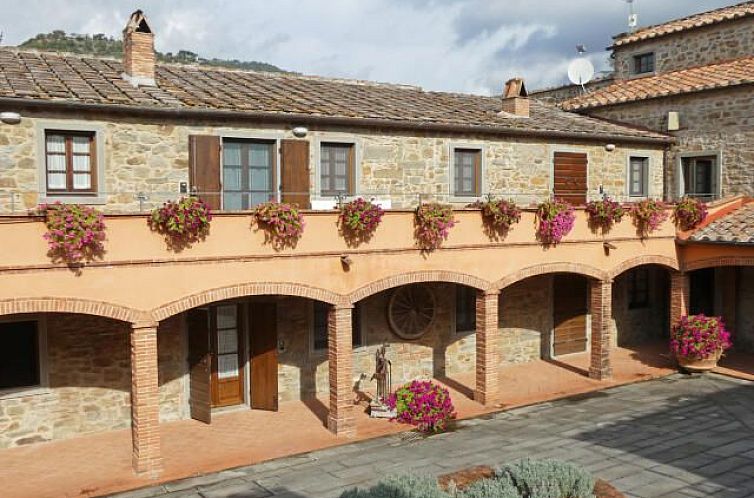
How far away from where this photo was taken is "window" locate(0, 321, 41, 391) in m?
12.5

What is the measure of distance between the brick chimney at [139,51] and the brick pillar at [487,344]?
8685mm

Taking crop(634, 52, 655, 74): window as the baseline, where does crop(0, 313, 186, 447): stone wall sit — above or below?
below

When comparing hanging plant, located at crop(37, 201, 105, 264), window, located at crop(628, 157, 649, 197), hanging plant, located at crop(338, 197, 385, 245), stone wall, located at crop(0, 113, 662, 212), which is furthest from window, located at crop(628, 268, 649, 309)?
hanging plant, located at crop(37, 201, 105, 264)

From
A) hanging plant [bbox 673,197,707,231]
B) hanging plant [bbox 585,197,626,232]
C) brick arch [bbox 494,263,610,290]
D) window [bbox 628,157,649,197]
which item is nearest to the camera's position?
brick arch [bbox 494,263,610,290]

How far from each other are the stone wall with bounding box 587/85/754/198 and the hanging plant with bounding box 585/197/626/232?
5273 mm

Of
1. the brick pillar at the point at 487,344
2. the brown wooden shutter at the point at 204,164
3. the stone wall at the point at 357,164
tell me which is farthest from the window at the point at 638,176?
the brown wooden shutter at the point at 204,164

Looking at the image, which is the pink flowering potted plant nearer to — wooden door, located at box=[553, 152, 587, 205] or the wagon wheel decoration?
the wagon wheel decoration

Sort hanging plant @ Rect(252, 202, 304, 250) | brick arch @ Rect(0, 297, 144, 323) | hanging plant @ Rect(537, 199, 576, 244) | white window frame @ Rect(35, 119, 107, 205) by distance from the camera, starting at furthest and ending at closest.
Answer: hanging plant @ Rect(537, 199, 576, 244) < white window frame @ Rect(35, 119, 107, 205) < hanging plant @ Rect(252, 202, 304, 250) < brick arch @ Rect(0, 297, 144, 323)

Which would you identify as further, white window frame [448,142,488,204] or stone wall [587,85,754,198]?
stone wall [587,85,754,198]

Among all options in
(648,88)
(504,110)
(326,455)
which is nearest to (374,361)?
(326,455)

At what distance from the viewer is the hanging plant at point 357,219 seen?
1265 cm

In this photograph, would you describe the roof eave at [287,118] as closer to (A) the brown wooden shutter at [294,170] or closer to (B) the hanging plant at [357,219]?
(A) the brown wooden shutter at [294,170]

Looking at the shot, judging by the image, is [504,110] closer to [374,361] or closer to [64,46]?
[374,361]

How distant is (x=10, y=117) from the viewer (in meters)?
11.8
